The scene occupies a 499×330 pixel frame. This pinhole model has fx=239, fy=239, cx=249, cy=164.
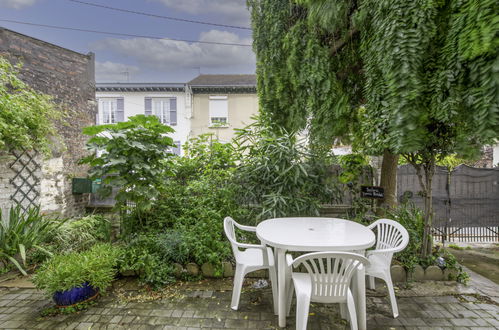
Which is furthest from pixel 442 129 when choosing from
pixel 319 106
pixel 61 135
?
pixel 61 135

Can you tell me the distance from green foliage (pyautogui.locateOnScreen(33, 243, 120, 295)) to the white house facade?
9560 mm

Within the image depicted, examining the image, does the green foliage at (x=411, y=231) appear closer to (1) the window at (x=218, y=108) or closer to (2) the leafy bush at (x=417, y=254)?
(2) the leafy bush at (x=417, y=254)

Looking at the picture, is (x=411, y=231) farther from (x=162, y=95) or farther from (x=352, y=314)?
(x=162, y=95)

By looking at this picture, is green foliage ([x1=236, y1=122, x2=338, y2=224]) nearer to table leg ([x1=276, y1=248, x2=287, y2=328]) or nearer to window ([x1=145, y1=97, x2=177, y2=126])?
table leg ([x1=276, y1=248, x2=287, y2=328])

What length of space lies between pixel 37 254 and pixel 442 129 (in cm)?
538

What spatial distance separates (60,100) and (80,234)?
10.4 ft

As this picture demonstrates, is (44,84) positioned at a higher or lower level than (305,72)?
higher

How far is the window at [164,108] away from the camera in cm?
1195

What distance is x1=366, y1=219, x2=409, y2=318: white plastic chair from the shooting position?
2281 millimetres

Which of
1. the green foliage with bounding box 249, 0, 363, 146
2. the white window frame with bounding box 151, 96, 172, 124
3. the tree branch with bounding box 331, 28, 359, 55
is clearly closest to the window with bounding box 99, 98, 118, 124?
the white window frame with bounding box 151, 96, 172, 124

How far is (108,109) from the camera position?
12.2 m

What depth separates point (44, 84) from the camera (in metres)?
4.76

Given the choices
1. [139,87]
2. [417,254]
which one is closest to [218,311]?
[417,254]

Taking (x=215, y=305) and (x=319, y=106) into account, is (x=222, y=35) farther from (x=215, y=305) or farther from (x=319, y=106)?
(x=215, y=305)
